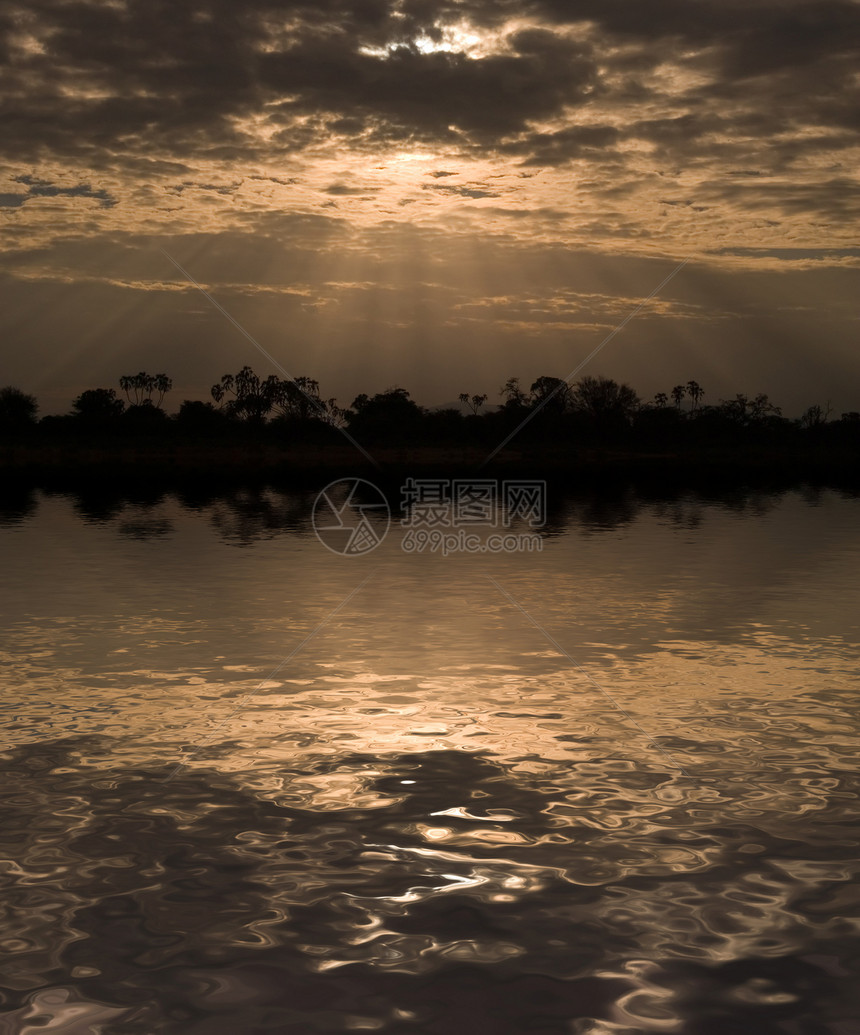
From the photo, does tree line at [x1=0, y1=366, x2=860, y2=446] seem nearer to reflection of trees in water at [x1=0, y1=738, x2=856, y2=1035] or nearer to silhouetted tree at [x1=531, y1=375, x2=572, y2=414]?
silhouetted tree at [x1=531, y1=375, x2=572, y2=414]

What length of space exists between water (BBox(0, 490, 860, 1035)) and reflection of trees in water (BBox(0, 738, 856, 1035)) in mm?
21

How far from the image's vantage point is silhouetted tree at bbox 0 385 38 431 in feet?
450

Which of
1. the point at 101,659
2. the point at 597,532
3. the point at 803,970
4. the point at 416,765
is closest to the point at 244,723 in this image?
the point at 416,765

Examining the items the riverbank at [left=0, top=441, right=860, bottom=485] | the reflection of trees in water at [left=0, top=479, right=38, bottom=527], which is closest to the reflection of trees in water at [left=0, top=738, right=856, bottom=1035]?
the reflection of trees in water at [left=0, top=479, right=38, bottom=527]

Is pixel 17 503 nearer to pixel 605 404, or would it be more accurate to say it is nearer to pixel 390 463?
pixel 390 463

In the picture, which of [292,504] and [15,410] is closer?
[292,504]

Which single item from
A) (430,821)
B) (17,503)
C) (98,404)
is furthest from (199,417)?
(430,821)

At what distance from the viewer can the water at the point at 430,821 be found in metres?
5.63

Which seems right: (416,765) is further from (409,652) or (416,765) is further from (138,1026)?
(409,652)

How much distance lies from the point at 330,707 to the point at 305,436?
424 feet

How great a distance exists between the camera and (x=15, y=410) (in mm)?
140625

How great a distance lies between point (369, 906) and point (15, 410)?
144173 mm

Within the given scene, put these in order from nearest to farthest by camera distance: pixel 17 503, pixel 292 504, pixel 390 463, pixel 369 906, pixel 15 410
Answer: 1. pixel 369 906
2. pixel 17 503
3. pixel 292 504
4. pixel 390 463
5. pixel 15 410

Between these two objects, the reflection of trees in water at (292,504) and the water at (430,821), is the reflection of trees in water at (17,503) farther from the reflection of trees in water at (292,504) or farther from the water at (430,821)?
the water at (430,821)
